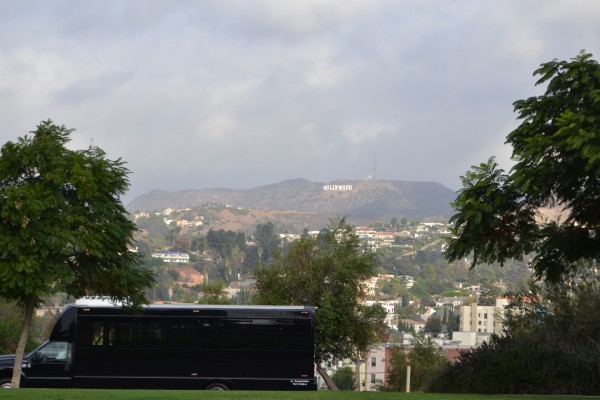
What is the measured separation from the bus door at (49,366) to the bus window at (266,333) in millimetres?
5348

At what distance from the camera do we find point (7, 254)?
19.5 m

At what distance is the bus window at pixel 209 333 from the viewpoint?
29.2 m

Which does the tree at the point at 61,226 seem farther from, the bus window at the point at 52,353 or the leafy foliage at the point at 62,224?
the bus window at the point at 52,353

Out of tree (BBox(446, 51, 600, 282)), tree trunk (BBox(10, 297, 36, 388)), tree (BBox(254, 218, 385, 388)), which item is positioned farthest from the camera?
tree (BBox(254, 218, 385, 388))

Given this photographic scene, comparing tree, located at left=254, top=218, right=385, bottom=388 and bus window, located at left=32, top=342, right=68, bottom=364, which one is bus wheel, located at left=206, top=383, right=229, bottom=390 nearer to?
bus window, located at left=32, top=342, right=68, bottom=364

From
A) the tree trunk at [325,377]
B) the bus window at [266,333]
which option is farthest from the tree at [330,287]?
the bus window at [266,333]

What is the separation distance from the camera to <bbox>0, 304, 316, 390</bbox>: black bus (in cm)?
2862

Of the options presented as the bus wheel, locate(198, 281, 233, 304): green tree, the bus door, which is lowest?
the bus wheel

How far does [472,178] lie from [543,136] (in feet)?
5.03

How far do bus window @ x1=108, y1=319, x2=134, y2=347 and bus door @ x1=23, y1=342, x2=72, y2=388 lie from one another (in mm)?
1305

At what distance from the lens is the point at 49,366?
28125 mm

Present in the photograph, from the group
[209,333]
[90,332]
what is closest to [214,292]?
[209,333]

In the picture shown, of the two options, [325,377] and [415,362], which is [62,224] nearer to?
[325,377]

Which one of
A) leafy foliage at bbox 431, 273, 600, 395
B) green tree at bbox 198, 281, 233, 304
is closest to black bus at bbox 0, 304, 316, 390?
leafy foliage at bbox 431, 273, 600, 395
